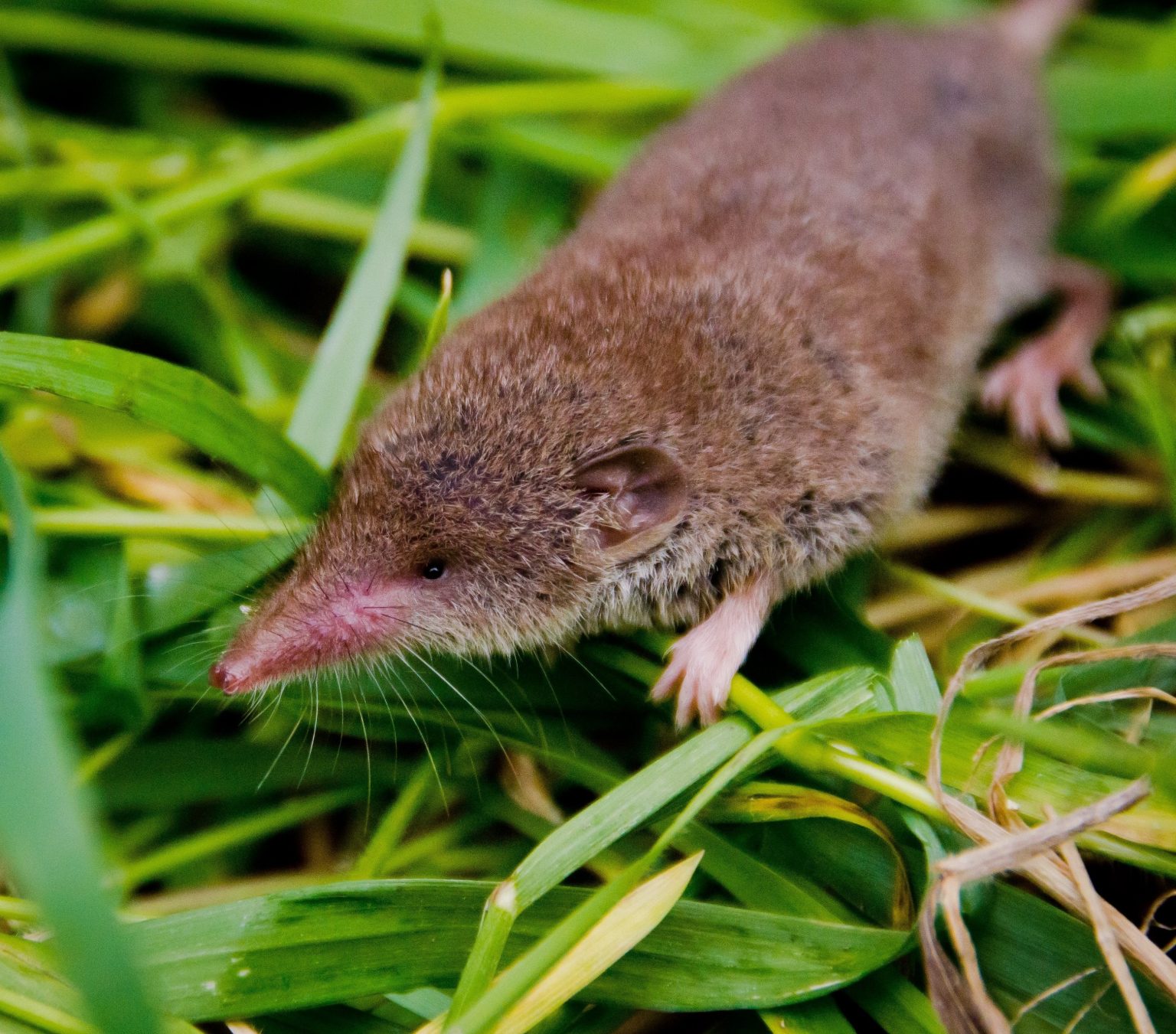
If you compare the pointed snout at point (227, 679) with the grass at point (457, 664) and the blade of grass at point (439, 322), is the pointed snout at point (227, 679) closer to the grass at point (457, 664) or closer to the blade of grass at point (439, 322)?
the grass at point (457, 664)

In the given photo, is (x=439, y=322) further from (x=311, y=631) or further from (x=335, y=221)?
(x=335, y=221)

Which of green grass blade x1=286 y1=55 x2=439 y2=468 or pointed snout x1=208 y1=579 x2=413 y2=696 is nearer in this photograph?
pointed snout x1=208 y1=579 x2=413 y2=696

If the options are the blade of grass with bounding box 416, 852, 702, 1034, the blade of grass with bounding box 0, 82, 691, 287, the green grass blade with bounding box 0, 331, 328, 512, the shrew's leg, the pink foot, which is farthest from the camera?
the pink foot

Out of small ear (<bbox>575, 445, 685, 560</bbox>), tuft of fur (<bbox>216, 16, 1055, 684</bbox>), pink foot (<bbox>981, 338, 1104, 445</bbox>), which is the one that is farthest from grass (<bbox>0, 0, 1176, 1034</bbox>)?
small ear (<bbox>575, 445, 685, 560</bbox>)

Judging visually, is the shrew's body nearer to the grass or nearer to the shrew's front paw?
the shrew's front paw

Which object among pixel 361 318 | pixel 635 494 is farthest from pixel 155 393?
pixel 635 494

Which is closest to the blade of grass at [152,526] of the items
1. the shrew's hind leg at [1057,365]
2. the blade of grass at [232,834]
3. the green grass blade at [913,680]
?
the blade of grass at [232,834]
